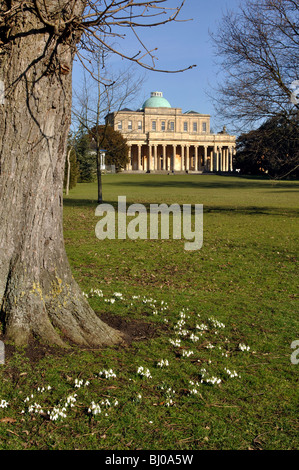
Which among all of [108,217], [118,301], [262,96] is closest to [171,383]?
[118,301]

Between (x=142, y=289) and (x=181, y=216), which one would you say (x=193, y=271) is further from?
(x=181, y=216)

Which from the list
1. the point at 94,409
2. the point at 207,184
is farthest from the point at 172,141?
the point at 94,409

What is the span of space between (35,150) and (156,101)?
111815 millimetres

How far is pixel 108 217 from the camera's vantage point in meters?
19.0

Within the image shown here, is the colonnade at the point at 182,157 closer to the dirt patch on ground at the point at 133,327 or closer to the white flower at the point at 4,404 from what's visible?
the dirt patch on ground at the point at 133,327

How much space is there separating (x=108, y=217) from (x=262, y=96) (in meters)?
7.85

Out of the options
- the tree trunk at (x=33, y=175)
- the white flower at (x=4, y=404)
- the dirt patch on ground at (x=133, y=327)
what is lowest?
the white flower at (x=4, y=404)

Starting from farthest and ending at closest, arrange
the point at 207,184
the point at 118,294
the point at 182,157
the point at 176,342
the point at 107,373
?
the point at 182,157 → the point at 207,184 → the point at 118,294 → the point at 176,342 → the point at 107,373

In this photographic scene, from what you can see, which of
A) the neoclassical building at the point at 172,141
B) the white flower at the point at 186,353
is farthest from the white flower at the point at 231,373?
the neoclassical building at the point at 172,141

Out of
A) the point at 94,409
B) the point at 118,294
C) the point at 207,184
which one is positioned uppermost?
the point at 207,184

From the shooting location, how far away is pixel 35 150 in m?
4.36

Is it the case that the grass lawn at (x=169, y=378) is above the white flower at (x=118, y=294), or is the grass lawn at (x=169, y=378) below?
below

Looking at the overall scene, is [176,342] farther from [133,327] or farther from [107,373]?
[107,373]

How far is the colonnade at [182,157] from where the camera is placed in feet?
350
